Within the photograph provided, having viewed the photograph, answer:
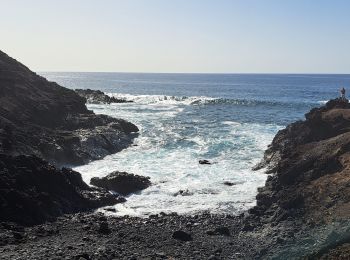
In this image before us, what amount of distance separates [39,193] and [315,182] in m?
16.6

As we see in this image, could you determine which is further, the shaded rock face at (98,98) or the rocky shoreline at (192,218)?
the shaded rock face at (98,98)


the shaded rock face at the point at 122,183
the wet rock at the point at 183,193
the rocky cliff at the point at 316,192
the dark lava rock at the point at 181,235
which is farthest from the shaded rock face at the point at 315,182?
the shaded rock face at the point at 122,183

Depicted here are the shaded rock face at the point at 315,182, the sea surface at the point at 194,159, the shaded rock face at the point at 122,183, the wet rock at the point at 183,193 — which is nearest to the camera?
the shaded rock face at the point at 315,182

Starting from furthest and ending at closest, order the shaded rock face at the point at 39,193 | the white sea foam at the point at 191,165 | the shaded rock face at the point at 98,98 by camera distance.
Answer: the shaded rock face at the point at 98,98
the white sea foam at the point at 191,165
the shaded rock face at the point at 39,193

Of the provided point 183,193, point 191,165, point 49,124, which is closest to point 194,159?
point 191,165

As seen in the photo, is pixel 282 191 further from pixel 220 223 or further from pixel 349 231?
pixel 349 231

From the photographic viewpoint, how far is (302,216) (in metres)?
25.3

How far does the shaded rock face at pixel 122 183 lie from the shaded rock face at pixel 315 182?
9.01m

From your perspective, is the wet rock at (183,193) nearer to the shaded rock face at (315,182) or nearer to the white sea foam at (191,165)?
the white sea foam at (191,165)

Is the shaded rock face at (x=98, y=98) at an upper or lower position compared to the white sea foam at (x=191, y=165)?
upper

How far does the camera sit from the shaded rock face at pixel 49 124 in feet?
136

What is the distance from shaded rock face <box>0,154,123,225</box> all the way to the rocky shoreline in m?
0.06

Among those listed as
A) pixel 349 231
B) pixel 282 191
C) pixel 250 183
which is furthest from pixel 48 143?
pixel 349 231

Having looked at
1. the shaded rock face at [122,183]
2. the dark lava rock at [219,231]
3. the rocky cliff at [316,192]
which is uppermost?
the rocky cliff at [316,192]
